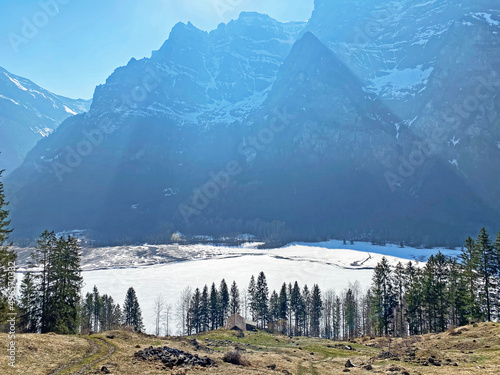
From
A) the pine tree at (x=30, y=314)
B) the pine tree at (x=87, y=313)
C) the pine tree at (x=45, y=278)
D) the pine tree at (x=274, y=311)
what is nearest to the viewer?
the pine tree at (x=45, y=278)

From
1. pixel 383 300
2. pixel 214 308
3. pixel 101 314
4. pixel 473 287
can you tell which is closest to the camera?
pixel 473 287

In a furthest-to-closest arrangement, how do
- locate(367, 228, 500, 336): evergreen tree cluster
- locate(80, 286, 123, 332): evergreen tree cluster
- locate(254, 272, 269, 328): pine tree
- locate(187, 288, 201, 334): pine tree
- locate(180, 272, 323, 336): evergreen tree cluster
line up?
locate(254, 272, 269, 328): pine tree < locate(180, 272, 323, 336): evergreen tree cluster < locate(187, 288, 201, 334): pine tree < locate(80, 286, 123, 332): evergreen tree cluster < locate(367, 228, 500, 336): evergreen tree cluster

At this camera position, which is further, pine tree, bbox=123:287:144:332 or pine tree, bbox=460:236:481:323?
pine tree, bbox=123:287:144:332

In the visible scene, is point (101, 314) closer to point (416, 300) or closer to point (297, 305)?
point (297, 305)

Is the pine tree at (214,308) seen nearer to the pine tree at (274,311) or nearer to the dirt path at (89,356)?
the pine tree at (274,311)

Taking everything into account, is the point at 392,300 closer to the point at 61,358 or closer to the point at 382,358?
the point at 382,358

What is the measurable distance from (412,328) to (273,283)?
95.3 m

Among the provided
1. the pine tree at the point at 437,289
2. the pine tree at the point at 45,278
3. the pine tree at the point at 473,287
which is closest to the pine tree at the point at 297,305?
the pine tree at the point at 437,289

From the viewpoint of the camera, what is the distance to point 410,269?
3142 inches

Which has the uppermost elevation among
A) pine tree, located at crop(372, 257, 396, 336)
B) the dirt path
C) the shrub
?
the dirt path

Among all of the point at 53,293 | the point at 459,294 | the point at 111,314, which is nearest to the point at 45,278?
the point at 53,293

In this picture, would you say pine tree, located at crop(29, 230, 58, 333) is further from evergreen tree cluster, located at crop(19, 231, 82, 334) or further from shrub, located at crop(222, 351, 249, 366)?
shrub, located at crop(222, 351, 249, 366)

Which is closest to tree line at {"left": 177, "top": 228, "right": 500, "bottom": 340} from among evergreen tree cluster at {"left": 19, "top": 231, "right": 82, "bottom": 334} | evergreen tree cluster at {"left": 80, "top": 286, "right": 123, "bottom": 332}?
evergreen tree cluster at {"left": 80, "top": 286, "right": 123, "bottom": 332}

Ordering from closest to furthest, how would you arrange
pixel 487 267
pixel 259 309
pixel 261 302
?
pixel 487 267 → pixel 259 309 → pixel 261 302
